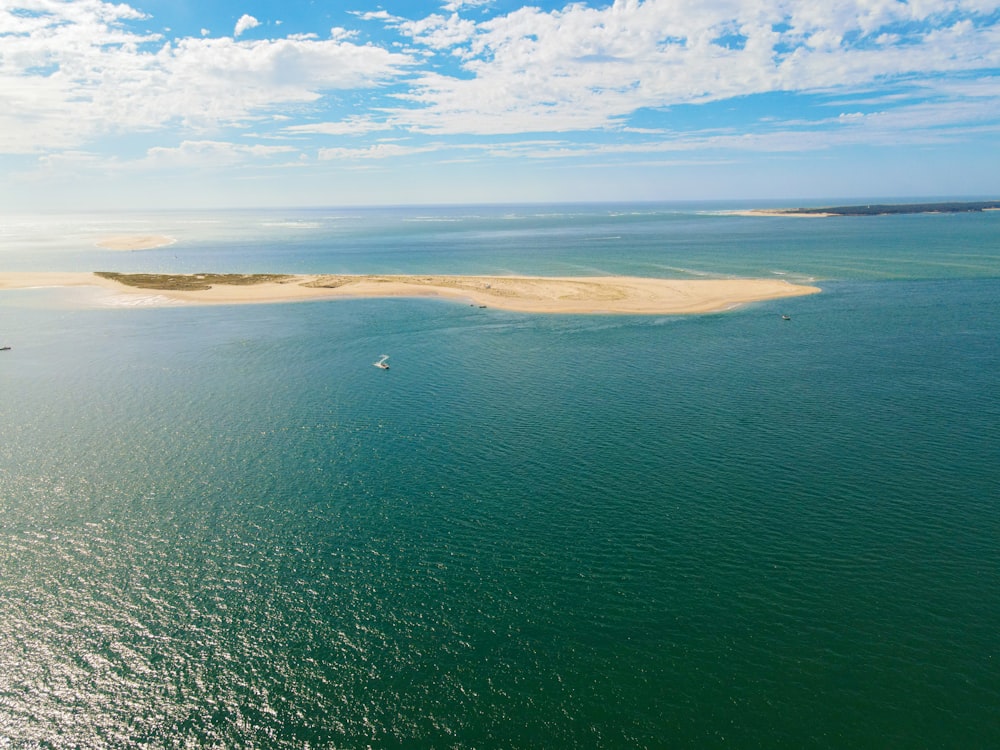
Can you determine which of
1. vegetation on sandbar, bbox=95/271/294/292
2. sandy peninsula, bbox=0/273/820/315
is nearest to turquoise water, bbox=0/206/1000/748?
sandy peninsula, bbox=0/273/820/315

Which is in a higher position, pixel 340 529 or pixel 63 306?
pixel 63 306

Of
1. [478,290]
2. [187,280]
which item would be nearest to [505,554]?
[478,290]

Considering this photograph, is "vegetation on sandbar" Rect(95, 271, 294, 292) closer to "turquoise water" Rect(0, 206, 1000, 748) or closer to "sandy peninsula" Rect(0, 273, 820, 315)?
"sandy peninsula" Rect(0, 273, 820, 315)

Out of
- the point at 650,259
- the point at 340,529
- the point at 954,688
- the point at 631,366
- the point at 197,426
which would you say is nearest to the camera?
the point at 954,688

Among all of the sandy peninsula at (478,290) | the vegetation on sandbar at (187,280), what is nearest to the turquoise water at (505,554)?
the sandy peninsula at (478,290)

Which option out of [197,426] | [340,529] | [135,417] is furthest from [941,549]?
[135,417]

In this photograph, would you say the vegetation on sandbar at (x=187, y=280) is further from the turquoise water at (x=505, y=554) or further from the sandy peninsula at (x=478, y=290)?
the turquoise water at (x=505, y=554)

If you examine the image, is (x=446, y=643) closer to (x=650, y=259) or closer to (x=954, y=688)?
(x=954, y=688)
